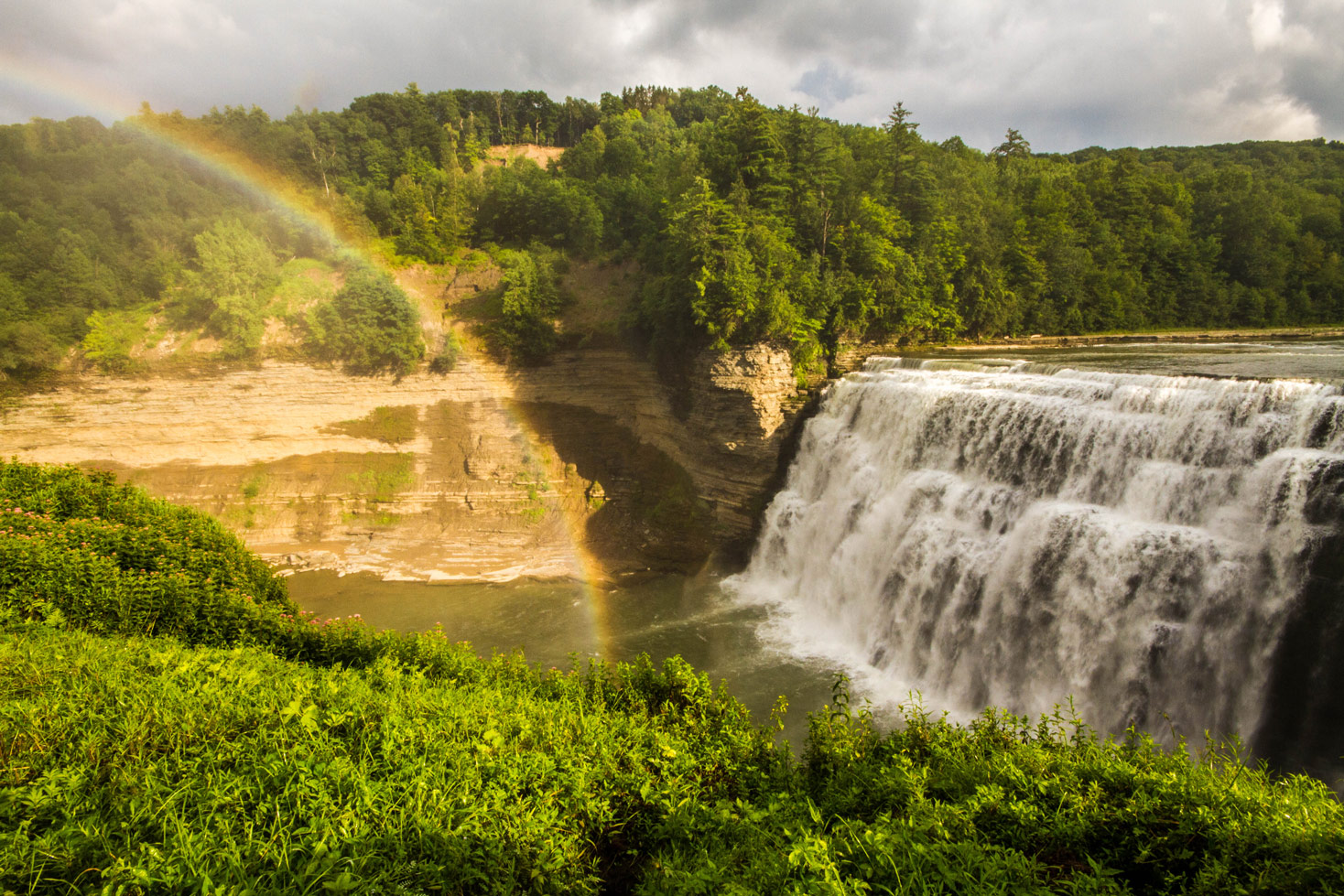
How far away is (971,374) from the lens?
1898 cm

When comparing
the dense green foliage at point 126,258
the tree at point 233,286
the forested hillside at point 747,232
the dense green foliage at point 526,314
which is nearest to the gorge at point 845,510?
the dense green foliage at point 526,314

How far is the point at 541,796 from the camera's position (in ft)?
17.6

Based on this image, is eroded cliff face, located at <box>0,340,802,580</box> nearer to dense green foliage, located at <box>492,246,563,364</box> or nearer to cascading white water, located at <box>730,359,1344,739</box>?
dense green foliage, located at <box>492,246,563,364</box>

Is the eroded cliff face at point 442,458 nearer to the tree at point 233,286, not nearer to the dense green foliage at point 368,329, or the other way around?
the dense green foliage at point 368,329

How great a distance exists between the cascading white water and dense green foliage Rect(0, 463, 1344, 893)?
277 inches

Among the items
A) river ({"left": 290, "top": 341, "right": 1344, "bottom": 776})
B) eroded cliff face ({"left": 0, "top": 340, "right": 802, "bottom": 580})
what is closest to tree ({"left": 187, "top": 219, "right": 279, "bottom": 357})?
eroded cliff face ({"left": 0, "top": 340, "right": 802, "bottom": 580})

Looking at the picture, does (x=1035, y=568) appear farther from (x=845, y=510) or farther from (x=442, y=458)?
(x=442, y=458)

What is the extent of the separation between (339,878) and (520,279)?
28.4m

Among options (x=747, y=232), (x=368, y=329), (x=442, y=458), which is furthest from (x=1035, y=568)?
(x=368, y=329)

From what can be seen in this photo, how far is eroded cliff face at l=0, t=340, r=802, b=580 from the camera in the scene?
2542 centimetres

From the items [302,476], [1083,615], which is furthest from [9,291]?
[1083,615]

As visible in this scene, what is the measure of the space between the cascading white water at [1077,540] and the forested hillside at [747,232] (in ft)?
25.8

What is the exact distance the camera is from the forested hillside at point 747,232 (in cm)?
2545

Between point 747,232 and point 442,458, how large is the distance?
17301 mm
